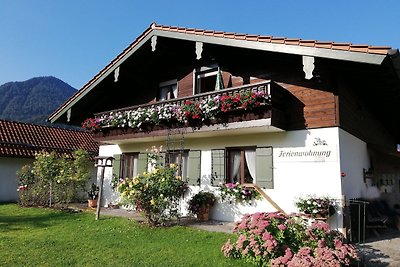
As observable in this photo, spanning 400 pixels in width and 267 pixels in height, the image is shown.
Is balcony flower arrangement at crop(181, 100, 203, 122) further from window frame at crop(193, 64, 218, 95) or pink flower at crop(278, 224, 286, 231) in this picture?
pink flower at crop(278, 224, 286, 231)

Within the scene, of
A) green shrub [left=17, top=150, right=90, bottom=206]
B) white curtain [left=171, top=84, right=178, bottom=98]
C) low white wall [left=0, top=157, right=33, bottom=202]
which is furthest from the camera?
low white wall [left=0, top=157, right=33, bottom=202]

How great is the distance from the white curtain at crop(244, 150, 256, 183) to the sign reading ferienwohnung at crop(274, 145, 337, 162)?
2.61ft

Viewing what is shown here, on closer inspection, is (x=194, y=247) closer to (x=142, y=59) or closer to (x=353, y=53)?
(x=353, y=53)

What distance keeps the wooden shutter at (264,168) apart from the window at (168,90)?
4629 millimetres

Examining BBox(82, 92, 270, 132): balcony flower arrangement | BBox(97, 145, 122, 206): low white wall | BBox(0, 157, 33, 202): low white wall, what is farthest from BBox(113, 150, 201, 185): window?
BBox(0, 157, 33, 202): low white wall

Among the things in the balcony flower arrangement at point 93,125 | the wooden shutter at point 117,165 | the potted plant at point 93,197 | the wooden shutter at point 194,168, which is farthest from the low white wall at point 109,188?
the wooden shutter at point 194,168

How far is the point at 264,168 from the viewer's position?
380 inches

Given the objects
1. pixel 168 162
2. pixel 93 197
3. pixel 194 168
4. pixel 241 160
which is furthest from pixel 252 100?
pixel 93 197

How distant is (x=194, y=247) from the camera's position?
6914mm

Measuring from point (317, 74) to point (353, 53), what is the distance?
52.9 inches

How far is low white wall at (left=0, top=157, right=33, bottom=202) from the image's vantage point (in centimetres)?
1634

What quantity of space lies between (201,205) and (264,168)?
2.37 metres

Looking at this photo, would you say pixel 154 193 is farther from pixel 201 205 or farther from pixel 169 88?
pixel 169 88

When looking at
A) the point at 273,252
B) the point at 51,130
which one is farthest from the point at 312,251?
the point at 51,130
